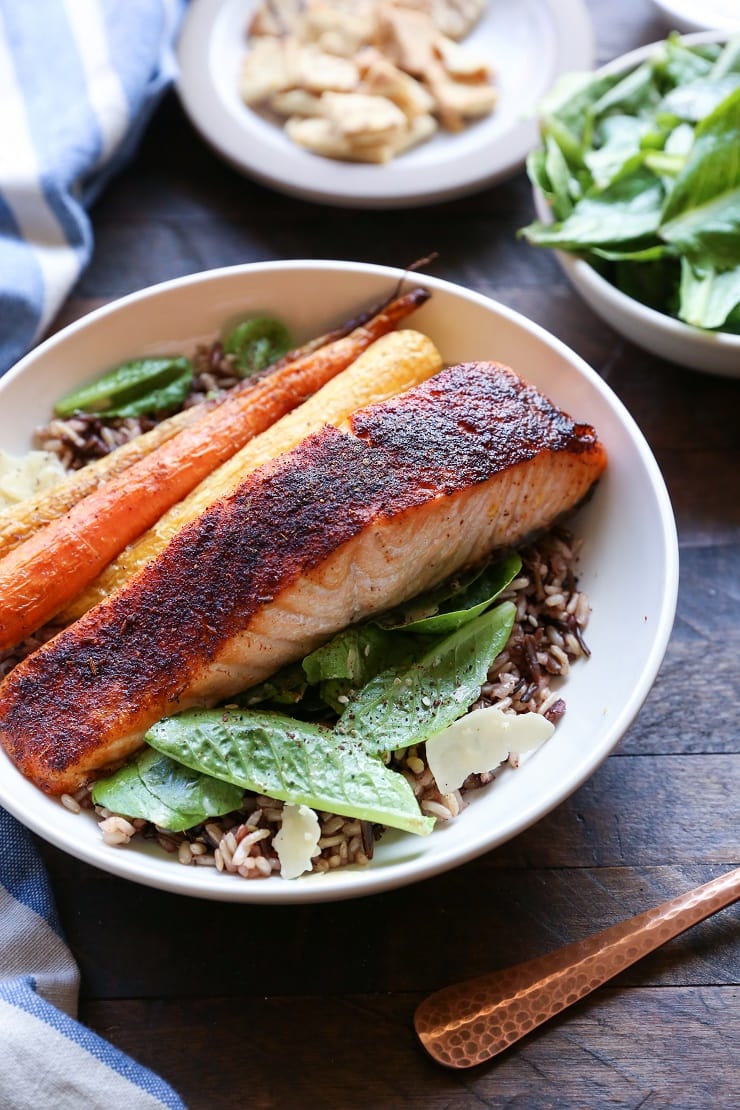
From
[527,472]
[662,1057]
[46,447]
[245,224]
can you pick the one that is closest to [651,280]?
[527,472]

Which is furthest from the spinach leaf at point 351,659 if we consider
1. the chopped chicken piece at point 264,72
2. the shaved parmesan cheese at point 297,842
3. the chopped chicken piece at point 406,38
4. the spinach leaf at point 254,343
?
the chopped chicken piece at point 406,38

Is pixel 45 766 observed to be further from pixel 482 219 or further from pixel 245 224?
pixel 482 219

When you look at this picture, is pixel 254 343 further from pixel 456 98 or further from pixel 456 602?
pixel 456 98

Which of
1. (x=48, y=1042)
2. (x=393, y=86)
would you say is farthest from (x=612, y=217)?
(x=48, y=1042)

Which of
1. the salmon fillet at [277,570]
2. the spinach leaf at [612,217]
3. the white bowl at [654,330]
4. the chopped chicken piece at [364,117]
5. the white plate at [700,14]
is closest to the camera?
the salmon fillet at [277,570]

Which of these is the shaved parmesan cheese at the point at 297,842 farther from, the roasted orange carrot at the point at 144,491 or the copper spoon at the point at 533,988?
the roasted orange carrot at the point at 144,491

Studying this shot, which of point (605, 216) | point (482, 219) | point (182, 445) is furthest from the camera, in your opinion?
point (482, 219)

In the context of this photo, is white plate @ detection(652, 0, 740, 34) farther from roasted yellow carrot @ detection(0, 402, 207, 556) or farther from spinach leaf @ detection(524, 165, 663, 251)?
roasted yellow carrot @ detection(0, 402, 207, 556)

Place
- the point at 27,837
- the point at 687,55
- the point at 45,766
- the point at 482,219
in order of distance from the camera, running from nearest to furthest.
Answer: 1. the point at 45,766
2. the point at 27,837
3. the point at 687,55
4. the point at 482,219
